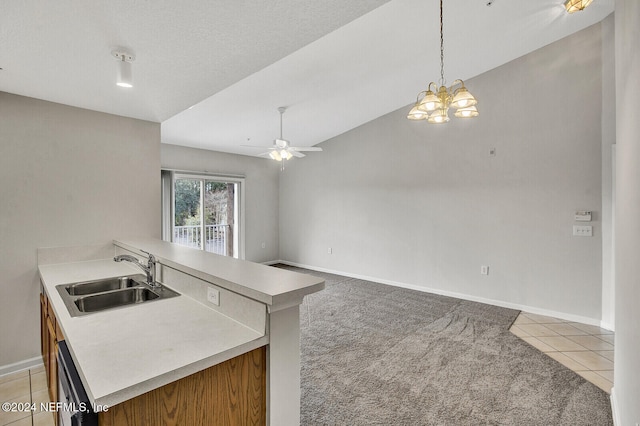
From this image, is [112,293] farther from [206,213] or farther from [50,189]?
[206,213]

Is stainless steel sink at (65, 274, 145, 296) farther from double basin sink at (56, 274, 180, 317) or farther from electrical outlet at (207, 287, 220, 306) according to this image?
electrical outlet at (207, 287, 220, 306)

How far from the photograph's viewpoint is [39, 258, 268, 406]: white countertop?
95cm

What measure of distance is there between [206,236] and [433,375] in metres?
4.93

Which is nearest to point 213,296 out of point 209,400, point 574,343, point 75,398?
point 209,400

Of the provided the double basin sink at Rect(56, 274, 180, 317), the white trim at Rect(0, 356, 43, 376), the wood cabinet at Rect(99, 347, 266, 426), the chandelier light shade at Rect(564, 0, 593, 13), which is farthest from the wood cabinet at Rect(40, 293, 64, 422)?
the chandelier light shade at Rect(564, 0, 593, 13)

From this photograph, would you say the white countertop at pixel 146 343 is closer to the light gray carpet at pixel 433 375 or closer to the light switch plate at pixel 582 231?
the light gray carpet at pixel 433 375

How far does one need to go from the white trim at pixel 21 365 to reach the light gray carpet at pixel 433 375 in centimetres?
233

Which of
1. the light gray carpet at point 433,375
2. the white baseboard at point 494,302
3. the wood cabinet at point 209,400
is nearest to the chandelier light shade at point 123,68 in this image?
the wood cabinet at point 209,400

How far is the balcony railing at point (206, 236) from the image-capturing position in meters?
5.66

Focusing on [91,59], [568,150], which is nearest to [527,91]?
[568,150]

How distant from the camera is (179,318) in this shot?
1.46m

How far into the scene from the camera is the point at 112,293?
1981 millimetres

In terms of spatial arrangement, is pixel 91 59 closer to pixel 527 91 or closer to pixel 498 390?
pixel 498 390

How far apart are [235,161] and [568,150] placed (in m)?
5.51
